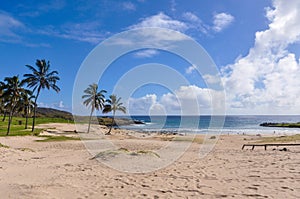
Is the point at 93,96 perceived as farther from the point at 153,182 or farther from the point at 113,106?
the point at 153,182

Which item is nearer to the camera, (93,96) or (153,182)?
(153,182)

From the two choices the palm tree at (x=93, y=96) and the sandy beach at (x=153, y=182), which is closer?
the sandy beach at (x=153, y=182)

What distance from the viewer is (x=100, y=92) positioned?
48.1 meters

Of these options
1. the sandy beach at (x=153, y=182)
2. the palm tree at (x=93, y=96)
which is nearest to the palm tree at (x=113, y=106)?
the palm tree at (x=93, y=96)

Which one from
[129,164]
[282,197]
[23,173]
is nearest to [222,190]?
[282,197]

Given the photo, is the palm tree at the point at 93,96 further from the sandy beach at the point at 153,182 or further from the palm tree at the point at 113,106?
the sandy beach at the point at 153,182

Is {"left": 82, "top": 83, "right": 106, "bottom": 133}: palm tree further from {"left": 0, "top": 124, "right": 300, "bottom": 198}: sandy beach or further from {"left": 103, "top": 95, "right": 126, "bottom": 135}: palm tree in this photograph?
{"left": 0, "top": 124, "right": 300, "bottom": 198}: sandy beach

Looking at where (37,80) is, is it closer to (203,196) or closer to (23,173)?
(23,173)

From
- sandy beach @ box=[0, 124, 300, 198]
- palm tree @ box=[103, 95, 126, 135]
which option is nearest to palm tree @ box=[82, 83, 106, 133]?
palm tree @ box=[103, 95, 126, 135]

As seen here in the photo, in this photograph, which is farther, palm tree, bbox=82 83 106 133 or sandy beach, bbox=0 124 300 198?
palm tree, bbox=82 83 106 133

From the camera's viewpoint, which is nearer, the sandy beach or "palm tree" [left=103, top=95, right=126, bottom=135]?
the sandy beach

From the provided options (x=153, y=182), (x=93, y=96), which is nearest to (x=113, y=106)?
(x=93, y=96)

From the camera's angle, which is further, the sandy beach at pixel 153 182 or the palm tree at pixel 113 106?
the palm tree at pixel 113 106

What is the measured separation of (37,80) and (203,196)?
112 feet
